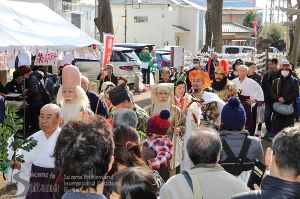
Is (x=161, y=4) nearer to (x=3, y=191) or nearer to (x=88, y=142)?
(x=3, y=191)

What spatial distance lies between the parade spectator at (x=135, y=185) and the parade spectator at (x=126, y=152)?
0.58 m

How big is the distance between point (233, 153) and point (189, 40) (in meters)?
53.3

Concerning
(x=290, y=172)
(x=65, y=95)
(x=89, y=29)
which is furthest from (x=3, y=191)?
(x=89, y=29)

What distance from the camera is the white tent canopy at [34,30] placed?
26.3 feet

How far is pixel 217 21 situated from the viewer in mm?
24609

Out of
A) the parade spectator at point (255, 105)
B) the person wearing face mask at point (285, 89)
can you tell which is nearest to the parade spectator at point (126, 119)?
the parade spectator at point (255, 105)

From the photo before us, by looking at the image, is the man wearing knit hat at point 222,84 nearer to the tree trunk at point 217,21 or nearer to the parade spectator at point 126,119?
the parade spectator at point 126,119

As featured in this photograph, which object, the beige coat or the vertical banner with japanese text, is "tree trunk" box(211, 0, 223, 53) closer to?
the vertical banner with japanese text

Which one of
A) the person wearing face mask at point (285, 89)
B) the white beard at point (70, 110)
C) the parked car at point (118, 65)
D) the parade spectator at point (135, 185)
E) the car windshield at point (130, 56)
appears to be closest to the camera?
the parade spectator at point (135, 185)

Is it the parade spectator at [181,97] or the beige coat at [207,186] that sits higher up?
the parade spectator at [181,97]

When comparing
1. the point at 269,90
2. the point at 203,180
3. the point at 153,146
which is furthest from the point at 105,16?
the point at 203,180

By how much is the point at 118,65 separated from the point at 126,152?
16.8 m

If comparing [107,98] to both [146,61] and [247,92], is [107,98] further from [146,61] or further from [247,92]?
[146,61]

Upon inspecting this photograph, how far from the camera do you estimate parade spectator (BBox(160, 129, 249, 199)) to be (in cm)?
353
